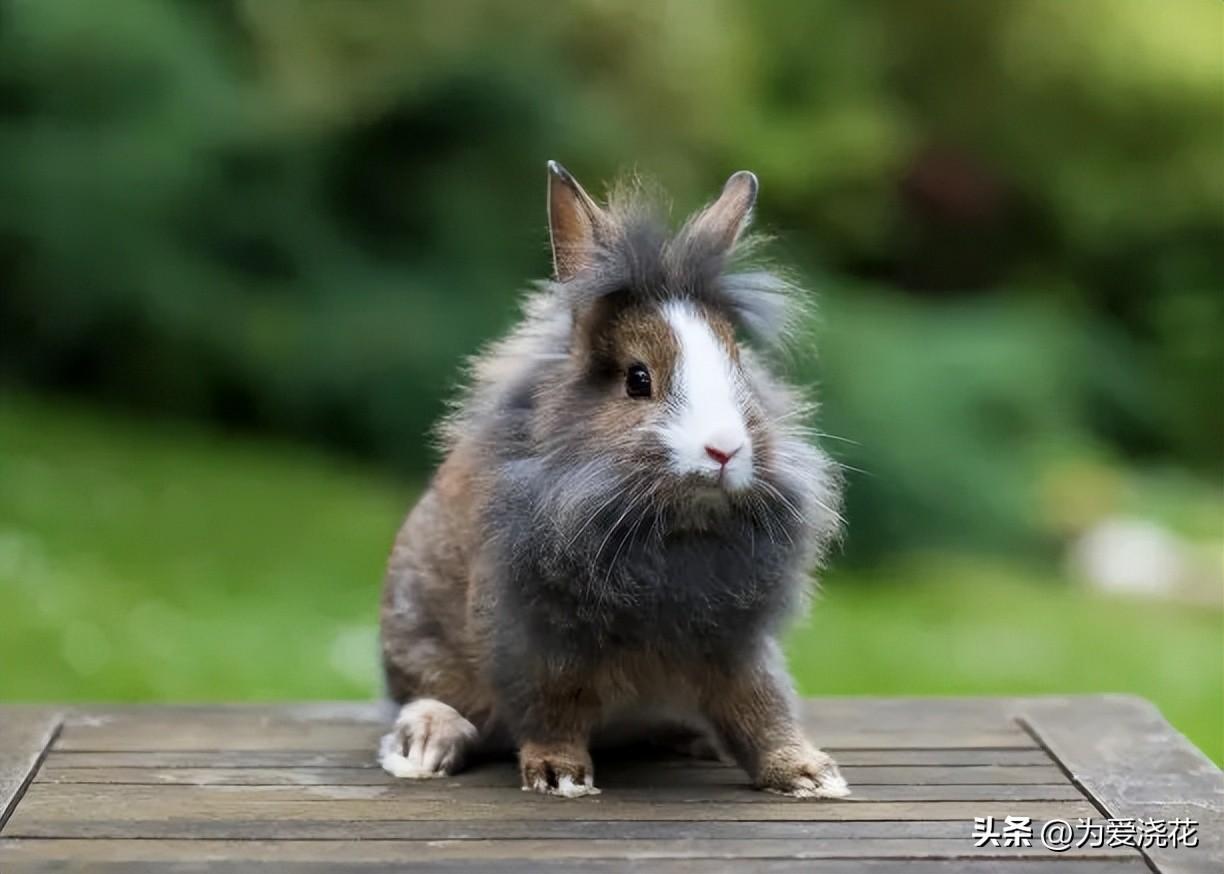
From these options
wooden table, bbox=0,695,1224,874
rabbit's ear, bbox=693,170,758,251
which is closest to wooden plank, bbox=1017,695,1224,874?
wooden table, bbox=0,695,1224,874

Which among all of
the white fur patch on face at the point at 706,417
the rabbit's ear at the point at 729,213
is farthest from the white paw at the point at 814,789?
the rabbit's ear at the point at 729,213

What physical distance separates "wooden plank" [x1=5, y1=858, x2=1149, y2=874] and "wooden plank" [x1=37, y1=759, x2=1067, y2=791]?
0.43 meters

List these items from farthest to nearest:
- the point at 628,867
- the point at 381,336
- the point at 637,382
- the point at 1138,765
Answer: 1. the point at 381,336
2. the point at 1138,765
3. the point at 637,382
4. the point at 628,867

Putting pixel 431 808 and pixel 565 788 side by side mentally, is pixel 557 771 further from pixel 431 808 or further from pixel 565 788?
pixel 431 808

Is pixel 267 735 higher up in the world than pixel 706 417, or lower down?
lower down

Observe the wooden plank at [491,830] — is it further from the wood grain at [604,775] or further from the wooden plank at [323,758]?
the wooden plank at [323,758]

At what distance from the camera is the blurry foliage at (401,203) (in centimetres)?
690

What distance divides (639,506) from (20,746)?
51.7 inches

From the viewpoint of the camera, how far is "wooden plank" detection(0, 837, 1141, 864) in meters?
2.52

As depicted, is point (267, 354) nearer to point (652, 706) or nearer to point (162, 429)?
point (162, 429)

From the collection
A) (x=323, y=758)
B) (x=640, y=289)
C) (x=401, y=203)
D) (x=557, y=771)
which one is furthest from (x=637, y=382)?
(x=401, y=203)

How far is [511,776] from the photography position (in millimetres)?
2984

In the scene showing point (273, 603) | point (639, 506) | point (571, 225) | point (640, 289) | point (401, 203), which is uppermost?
point (401, 203)

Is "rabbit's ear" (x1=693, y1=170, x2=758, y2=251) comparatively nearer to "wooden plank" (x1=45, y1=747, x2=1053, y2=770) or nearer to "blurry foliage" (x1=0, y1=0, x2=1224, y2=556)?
"wooden plank" (x1=45, y1=747, x2=1053, y2=770)
